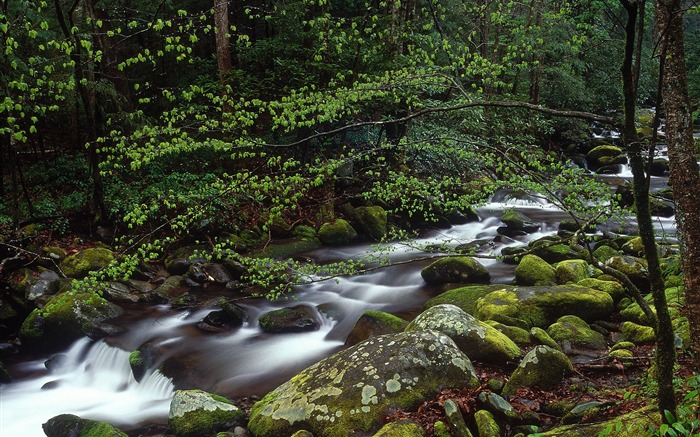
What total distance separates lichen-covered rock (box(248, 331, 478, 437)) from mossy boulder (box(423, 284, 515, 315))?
111 inches

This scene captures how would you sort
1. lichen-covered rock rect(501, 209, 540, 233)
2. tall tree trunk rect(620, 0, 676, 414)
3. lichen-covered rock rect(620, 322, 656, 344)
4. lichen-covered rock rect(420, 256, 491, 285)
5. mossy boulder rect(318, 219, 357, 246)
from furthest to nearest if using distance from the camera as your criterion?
1. lichen-covered rock rect(501, 209, 540, 233)
2. mossy boulder rect(318, 219, 357, 246)
3. lichen-covered rock rect(420, 256, 491, 285)
4. lichen-covered rock rect(620, 322, 656, 344)
5. tall tree trunk rect(620, 0, 676, 414)

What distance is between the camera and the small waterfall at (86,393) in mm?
7402

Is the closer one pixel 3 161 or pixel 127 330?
pixel 127 330

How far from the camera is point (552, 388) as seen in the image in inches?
217

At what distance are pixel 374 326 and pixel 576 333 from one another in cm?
298

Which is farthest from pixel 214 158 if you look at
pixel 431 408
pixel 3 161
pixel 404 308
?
pixel 431 408

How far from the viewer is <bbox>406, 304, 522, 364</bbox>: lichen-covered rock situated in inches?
245

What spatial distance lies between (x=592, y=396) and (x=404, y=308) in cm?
498

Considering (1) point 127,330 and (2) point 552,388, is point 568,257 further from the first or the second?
(1) point 127,330

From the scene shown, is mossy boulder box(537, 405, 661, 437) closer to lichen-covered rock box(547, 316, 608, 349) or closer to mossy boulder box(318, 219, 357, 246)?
lichen-covered rock box(547, 316, 608, 349)

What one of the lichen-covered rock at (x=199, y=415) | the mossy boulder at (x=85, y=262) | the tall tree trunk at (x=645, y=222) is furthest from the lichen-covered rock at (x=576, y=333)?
the mossy boulder at (x=85, y=262)

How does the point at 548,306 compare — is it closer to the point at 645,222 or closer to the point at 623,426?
the point at 623,426

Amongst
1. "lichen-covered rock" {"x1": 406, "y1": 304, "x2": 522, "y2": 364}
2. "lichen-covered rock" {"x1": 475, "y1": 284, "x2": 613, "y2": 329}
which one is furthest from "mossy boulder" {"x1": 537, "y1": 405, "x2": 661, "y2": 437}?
"lichen-covered rock" {"x1": 475, "y1": 284, "x2": 613, "y2": 329}

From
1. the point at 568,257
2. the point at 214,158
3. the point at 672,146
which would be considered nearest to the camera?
the point at 672,146
